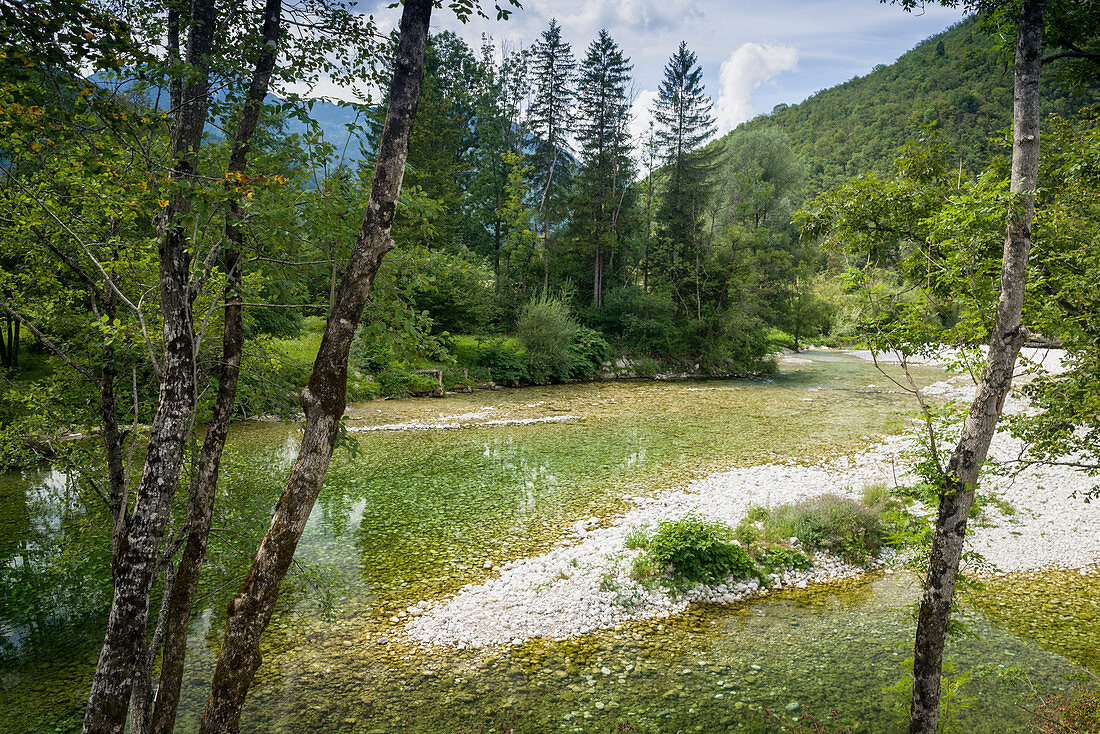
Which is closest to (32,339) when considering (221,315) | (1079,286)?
(221,315)

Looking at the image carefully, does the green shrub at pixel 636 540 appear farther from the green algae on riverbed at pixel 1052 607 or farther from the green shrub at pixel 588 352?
the green shrub at pixel 588 352

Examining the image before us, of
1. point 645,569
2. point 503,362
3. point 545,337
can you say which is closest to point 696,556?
point 645,569

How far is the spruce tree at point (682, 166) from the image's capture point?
3588 cm

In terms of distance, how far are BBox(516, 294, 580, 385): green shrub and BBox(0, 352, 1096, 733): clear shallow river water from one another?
16161mm

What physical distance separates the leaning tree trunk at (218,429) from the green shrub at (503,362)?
24235mm

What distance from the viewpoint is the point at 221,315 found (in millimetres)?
6117

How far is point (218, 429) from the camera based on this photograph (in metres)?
4.84

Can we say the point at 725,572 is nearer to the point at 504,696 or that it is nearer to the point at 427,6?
the point at 504,696

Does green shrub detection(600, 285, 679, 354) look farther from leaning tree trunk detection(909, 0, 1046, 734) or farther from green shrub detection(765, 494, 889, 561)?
leaning tree trunk detection(909, 0, 1046, 734)

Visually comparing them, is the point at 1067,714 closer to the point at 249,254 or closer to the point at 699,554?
the point at 699,554

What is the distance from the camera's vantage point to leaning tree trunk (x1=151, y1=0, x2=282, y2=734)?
4.57 metres

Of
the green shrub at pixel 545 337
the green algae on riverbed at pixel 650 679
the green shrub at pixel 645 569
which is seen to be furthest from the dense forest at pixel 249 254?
the green shrub at pixel 545 337

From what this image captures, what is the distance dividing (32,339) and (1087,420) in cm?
2893

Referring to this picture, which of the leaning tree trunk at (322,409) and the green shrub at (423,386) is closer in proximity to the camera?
the leaning tree trunk at (322,409)
